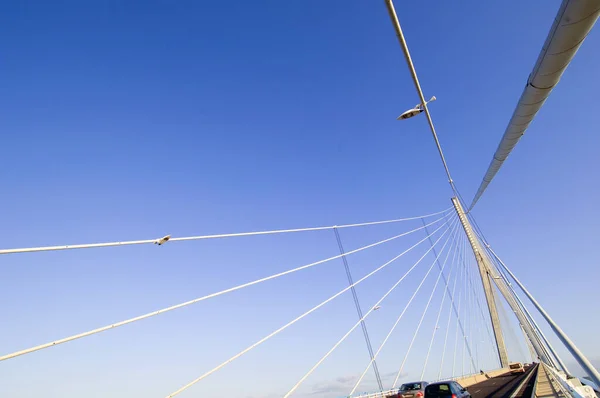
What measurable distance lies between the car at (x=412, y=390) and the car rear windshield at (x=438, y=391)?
2.41 metres

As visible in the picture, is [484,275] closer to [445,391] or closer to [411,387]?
[411,387]

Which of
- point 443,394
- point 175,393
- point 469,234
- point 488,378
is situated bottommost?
point 488,378

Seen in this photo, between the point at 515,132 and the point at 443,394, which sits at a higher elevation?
the point at 515,132

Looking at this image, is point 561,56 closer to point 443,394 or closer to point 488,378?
point 443,394

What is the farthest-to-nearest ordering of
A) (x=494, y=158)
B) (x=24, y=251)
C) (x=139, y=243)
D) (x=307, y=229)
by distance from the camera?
(x=307, y=229) → (x=494, y=158) → (x=139, y=243) → (x=24, y=251)

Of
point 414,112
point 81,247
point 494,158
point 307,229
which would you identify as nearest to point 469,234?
point 307,229

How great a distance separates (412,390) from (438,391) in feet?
11.6

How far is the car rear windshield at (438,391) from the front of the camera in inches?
551

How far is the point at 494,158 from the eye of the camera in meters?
8.39

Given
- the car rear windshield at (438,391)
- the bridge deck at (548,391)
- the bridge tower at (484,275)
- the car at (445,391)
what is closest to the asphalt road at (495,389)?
the bridge deck at (548,391)

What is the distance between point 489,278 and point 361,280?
27984 millimetres

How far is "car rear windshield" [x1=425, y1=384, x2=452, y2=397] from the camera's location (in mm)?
13992

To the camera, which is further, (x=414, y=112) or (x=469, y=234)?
(x=469, y=234)

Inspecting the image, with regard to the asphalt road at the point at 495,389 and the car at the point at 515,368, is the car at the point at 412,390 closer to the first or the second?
the asphalt road at the point at 495,389
